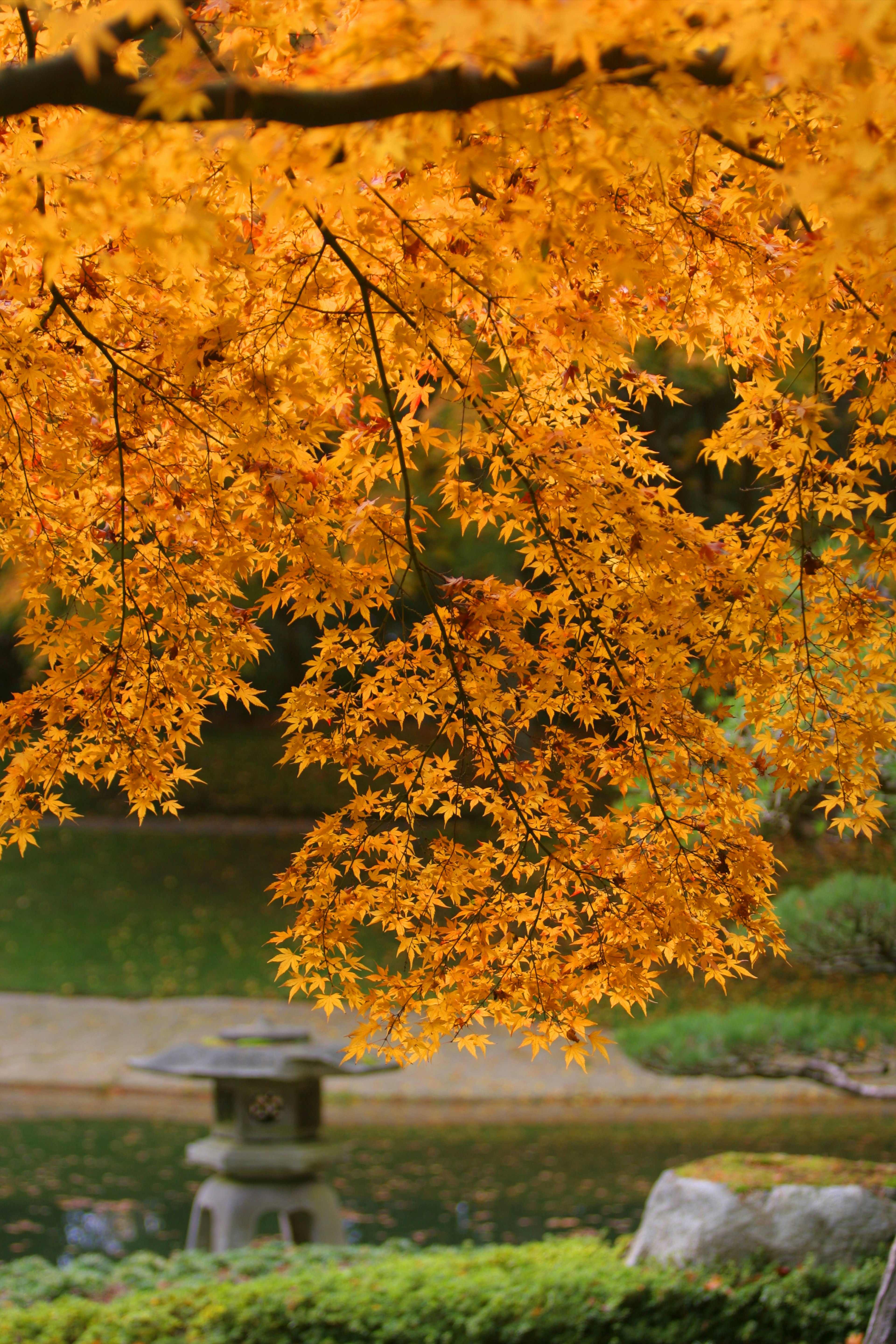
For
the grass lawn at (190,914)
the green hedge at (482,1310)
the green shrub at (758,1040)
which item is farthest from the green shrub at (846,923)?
the grass lawn at (190,914)

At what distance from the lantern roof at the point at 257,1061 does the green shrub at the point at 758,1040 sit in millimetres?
1620

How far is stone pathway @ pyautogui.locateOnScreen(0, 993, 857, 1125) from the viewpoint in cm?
1144

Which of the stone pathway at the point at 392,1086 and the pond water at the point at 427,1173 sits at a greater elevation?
the stone pathway at the point at 392,1086

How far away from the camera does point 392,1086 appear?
12.0 metres

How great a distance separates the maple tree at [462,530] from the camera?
3.15m

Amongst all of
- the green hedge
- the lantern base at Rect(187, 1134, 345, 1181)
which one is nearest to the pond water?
the lantern base at Rect(187, 1134, 345, 1181)

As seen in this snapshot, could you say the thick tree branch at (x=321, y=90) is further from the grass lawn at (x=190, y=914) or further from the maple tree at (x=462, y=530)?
the grass lawn at (x=190, y=914)

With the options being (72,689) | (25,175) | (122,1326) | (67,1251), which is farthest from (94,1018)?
(25,175)

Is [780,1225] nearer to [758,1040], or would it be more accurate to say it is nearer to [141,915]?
[758,1040]

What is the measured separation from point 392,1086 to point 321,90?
11.2 m

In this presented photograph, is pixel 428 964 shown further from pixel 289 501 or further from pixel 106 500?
pixel 106 500

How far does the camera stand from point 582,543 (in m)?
3.33

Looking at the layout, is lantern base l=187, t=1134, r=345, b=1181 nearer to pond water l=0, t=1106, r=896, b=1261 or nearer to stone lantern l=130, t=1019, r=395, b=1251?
stone lantern l=130, t=1019, r=395, b=1251

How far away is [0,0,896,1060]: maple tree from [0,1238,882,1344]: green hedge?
1892 millimetres
